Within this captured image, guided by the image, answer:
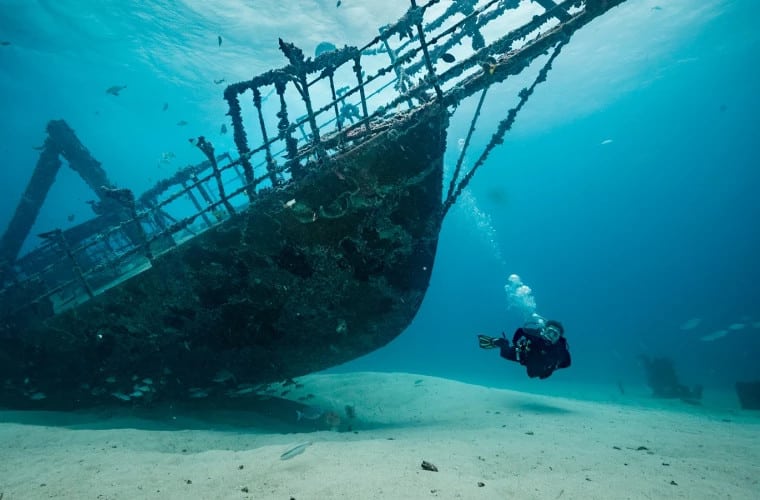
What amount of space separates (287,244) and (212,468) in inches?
149

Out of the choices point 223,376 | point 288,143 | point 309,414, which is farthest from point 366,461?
point 309,414

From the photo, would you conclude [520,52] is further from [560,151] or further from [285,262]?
[560,151]

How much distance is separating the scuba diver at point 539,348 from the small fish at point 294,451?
292 centimetres

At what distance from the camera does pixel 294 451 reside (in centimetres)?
479

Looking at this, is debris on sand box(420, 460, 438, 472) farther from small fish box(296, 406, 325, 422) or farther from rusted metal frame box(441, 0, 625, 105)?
small fish box(296, 406, 325, 422)

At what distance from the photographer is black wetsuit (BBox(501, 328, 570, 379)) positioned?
4910 mm

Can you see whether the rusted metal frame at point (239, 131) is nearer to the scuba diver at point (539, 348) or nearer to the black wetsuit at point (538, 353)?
the scuba diver at point (539, 348)

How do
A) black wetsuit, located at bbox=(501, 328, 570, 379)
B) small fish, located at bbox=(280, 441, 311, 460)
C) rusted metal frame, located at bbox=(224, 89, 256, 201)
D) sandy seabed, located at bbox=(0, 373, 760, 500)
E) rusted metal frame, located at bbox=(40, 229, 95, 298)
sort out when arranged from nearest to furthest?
sandy seabed, located at bbox=(0, 373, 760, 500), small fish, located at bbox=(280, 441, 311, 460), black wetsuit, located at bbox=(501, 328, 570, 379), rusted metal frame, located at bbox=(224, 89, 256, 201), rusted metal frame, located at bbox=(40, 229, 95, 298)

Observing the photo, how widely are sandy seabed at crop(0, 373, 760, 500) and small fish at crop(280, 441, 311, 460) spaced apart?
7 cm

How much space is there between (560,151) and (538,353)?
314 feet

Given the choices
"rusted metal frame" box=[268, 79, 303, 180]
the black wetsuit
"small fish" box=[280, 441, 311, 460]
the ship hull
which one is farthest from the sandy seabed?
"rusted metal frame" box=[268, 79, 303, 180]

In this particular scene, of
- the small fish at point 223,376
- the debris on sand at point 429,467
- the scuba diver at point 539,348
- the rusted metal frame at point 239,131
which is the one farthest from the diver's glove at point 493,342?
the small fish at point 223,376

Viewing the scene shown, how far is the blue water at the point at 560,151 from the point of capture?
90.1ft

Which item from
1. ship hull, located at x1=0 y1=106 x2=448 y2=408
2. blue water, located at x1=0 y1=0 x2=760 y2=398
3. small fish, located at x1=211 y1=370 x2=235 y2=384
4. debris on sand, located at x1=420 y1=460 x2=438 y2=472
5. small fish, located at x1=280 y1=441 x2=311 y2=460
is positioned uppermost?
blue water, located at x1=0 y1=0 x2=760 y2=398
